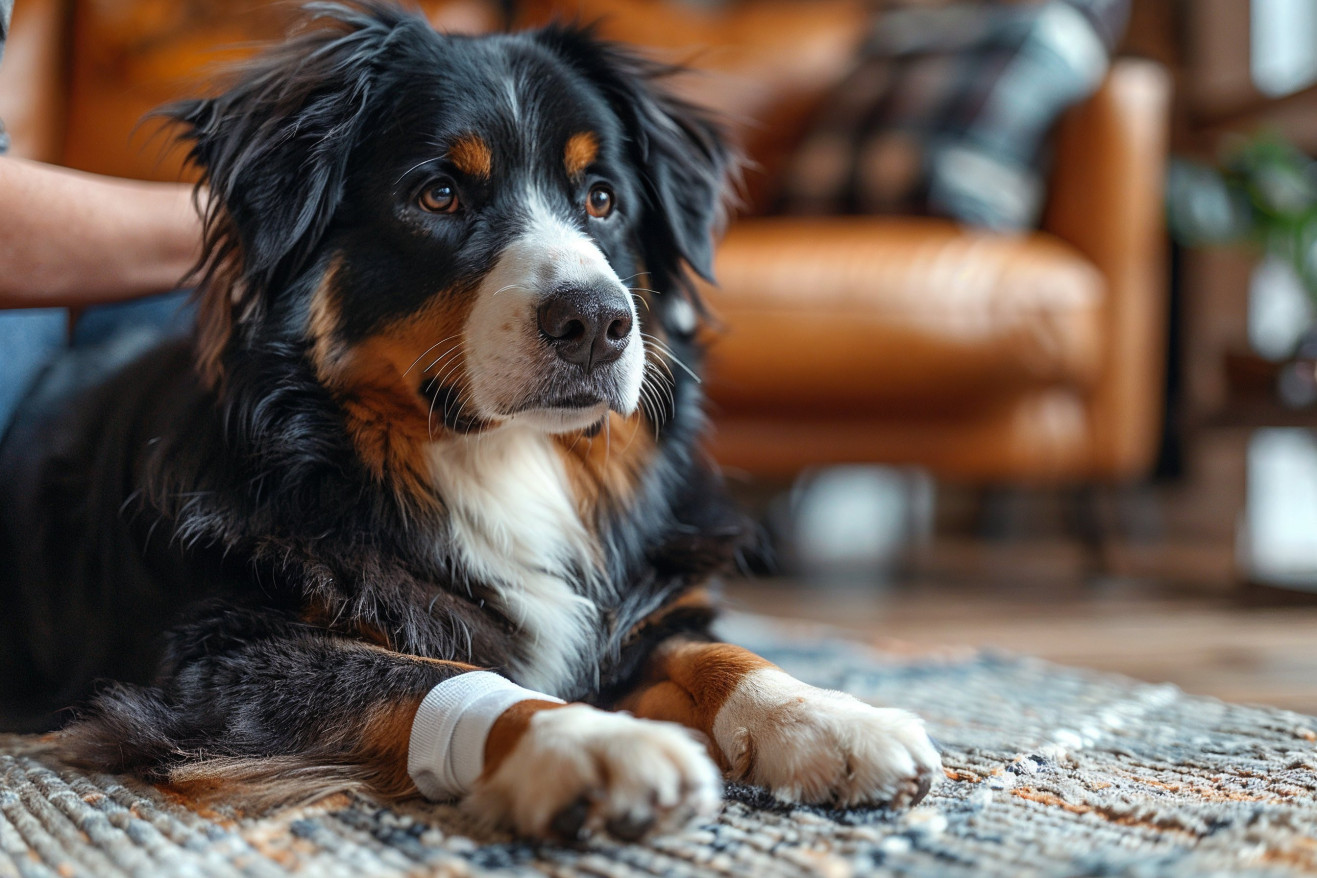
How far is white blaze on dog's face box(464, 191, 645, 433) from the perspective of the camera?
1162 millimetres

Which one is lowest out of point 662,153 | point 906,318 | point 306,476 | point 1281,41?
point 306,476

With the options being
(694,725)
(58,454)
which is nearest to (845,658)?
(694,725)

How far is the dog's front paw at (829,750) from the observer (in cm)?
93

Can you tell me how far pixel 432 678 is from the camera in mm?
1026

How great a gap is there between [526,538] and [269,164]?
549 millimetres

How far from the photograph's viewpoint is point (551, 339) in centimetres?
117

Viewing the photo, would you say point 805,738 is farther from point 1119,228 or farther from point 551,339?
point 1119,228

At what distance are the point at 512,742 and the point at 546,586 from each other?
0.41 metres

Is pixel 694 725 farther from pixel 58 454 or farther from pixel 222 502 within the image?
pixel 58 454

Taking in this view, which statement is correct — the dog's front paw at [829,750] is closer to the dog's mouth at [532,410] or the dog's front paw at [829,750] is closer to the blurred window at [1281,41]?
the dog's mouth at [532,410]

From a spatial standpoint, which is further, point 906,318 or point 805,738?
point 906,318

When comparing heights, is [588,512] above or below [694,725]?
above

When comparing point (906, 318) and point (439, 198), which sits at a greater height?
point (439, 198)

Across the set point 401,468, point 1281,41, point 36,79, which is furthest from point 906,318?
point 1281,41
